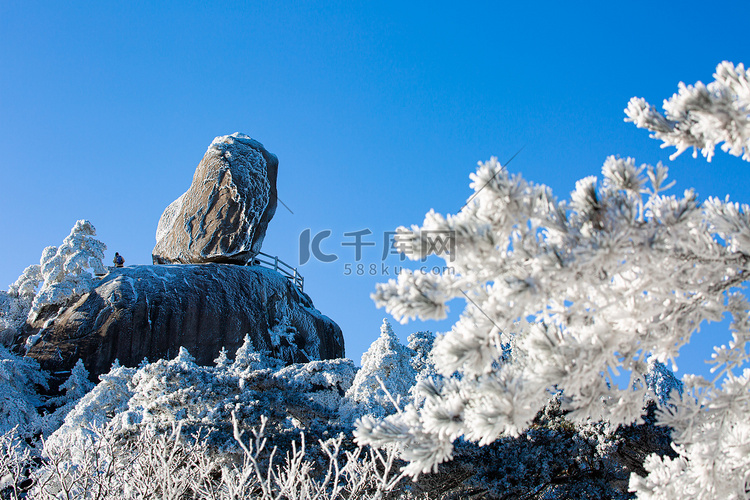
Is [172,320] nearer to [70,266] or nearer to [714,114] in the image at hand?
[70,266]

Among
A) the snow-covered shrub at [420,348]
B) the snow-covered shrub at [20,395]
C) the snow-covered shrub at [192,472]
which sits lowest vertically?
the snow-covered shrub at [192,472]

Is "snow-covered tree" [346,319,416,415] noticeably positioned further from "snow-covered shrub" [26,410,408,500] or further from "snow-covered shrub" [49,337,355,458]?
"snow-covered shrub" [26,410,408,500]

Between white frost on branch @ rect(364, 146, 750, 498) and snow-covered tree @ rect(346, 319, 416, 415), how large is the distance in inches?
309

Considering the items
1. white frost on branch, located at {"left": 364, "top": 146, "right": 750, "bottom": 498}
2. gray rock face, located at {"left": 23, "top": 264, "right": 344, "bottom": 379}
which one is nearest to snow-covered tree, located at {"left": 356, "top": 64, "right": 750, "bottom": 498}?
white frost on branch, located at {"left": 364, "top": 146, "right": 750, "bottom": 498}

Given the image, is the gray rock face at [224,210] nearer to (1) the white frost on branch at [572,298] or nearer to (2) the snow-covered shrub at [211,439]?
(2) the snow-covered shrub at [211,439]

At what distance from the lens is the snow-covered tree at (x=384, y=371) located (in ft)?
34.3

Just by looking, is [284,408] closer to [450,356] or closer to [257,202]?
[450,356]

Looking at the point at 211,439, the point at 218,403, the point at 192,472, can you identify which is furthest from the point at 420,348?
the point at 192,472

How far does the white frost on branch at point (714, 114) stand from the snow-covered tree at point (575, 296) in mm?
11

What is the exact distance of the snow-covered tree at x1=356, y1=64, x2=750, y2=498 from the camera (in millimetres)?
2232

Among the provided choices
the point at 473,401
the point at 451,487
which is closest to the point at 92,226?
the point at 451,487

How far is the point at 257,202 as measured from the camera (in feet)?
67.1

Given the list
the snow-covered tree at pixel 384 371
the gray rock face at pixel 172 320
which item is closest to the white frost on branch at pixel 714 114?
the snow-covered tree at pixel 384 371

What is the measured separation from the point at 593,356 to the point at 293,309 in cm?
1718
